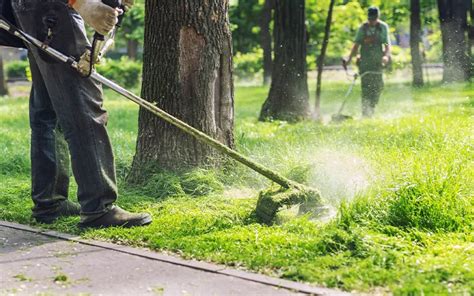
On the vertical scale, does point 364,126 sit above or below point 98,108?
below

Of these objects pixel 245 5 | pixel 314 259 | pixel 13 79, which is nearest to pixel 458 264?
pixel 314 259

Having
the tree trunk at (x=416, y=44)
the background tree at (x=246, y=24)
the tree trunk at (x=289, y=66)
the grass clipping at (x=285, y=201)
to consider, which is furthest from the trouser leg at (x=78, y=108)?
the background tree at (x=246, y=24)

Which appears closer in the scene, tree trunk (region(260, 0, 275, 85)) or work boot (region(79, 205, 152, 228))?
work boot (region(79, 205, 152, 228))

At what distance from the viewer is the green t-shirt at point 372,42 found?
13648 millimetres

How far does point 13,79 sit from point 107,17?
32146mm

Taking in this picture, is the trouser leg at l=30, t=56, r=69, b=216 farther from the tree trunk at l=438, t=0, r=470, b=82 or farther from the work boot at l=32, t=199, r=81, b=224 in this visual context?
the tree trunk at l=438, t=0, r=470, b=82

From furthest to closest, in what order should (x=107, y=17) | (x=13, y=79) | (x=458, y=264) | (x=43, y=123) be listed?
(x=13, y=79) < (x=43, y=123) < (x=107, y=17) < (x=458, y=264)

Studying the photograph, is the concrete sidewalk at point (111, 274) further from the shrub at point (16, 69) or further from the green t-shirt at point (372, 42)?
the shrub at point (16, 69)

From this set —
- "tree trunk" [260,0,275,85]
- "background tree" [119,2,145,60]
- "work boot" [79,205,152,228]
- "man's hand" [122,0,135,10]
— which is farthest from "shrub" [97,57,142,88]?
"work boot" [79,205,152,228]

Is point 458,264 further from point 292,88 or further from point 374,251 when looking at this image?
point 292,88

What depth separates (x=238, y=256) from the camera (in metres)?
4.50

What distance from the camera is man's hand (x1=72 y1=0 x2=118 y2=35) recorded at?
5070mm

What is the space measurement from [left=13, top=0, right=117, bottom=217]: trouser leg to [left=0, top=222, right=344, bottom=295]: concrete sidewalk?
0.37 metres

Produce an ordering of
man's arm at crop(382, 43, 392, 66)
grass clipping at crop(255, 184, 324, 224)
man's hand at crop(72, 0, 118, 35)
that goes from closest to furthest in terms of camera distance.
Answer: man's hand at crop(72, 0, 118, 35), grass clipping at crop(255, 184, 324, 224), man's arm at crop(382, 43, 392, 66)
